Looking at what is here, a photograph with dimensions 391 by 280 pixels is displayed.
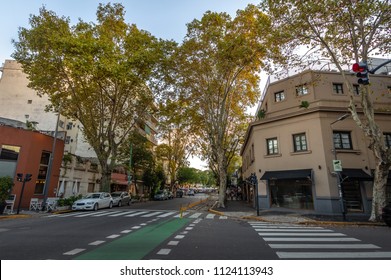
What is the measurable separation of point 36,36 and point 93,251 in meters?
19.6

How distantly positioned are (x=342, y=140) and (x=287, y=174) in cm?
493

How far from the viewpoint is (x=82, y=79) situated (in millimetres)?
22531

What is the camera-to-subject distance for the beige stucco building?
17020mm

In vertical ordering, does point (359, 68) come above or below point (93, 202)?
above

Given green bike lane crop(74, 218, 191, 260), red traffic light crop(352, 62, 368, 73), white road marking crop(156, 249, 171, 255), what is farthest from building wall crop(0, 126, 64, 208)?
red traffic light crop(352, 62, 368, 73)

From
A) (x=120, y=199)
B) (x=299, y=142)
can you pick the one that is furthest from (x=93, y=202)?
(x=299, y=142)

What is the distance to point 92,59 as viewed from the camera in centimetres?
1742

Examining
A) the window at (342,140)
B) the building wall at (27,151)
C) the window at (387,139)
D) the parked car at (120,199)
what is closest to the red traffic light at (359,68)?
the window at (342,140)

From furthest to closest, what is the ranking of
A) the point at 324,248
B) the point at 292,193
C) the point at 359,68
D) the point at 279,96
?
the point at 279,96, the point at 292,193, the point at 359,68, the point at 324,248

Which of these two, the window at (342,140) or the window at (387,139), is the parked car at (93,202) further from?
the window at (387,139)

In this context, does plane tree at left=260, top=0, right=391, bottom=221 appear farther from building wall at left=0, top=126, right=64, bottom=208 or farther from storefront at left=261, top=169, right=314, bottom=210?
building wall at left=0, top=126, right=64, bottom=208

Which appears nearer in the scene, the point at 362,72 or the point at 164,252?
the point at 164,252

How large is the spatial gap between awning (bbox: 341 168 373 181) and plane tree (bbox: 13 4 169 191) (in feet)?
58.1

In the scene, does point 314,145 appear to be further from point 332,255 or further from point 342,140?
point 332,255
